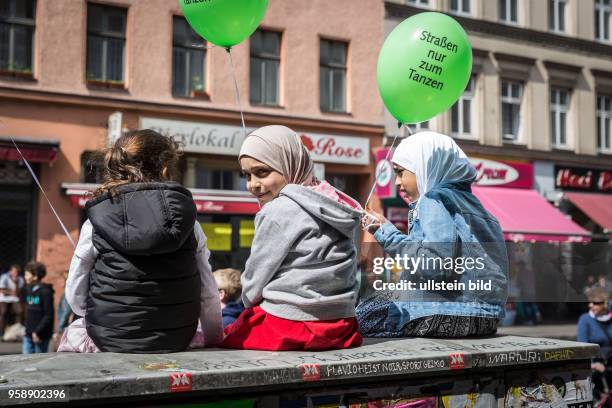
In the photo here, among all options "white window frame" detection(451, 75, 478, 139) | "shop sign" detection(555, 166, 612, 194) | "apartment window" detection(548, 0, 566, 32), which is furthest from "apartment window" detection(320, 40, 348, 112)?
"apartment window" detection(548, 0, 566, 32)

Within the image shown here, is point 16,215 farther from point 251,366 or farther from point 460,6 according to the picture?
point 251,366

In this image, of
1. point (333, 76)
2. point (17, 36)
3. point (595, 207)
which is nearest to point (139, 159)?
point (17, 36)

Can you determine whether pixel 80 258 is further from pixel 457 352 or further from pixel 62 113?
pixel 62 113

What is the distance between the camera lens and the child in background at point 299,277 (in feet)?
10.6

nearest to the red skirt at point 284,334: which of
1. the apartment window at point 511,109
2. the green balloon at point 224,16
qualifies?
the green balloon at point 224,16

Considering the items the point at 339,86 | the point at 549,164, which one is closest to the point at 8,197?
the point at 339,86

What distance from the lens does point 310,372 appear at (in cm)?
273

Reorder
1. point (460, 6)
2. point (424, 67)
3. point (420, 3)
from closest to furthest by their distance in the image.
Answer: point (424, 67) → point (420, 3) → point (460, 6)

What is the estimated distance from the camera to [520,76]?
74.8 feet

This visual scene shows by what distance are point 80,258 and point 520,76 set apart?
70.3ft

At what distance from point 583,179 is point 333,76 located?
9277 millimetres

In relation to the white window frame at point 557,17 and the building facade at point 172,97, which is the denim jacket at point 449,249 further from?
the white window frame at point 557,17

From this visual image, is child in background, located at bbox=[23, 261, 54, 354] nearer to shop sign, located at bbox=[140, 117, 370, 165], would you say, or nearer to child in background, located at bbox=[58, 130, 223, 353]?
shop sign, located at bbox=[140, 117, 370, 165]

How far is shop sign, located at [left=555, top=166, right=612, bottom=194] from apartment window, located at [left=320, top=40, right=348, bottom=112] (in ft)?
25.6
